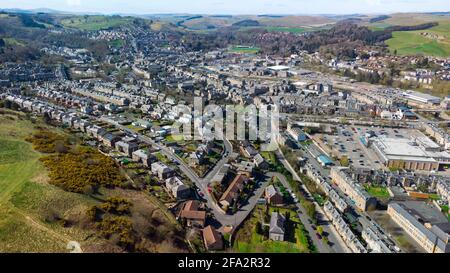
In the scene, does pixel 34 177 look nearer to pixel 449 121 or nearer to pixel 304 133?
pixel 304 133

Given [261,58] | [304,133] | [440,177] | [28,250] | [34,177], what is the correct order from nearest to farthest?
[28,250] < [34,177] < [440,177] < [304,133] < [261,58]

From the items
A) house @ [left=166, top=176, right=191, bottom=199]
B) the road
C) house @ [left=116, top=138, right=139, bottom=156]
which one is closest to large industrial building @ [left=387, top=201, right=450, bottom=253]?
the road

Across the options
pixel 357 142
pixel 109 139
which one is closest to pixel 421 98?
pixel 357 142

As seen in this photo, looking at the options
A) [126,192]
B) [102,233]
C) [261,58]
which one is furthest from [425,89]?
[102,233]

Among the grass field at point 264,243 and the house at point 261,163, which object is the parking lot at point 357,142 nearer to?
the house at point 261,163

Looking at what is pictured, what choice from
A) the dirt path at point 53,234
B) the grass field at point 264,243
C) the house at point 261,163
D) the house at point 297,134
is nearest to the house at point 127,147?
the house at point 261,163

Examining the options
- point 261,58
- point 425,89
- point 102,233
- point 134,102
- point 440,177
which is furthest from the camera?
point 261,58

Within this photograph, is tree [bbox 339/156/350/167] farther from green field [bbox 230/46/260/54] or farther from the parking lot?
green field [bbox 230/46/260/54]
